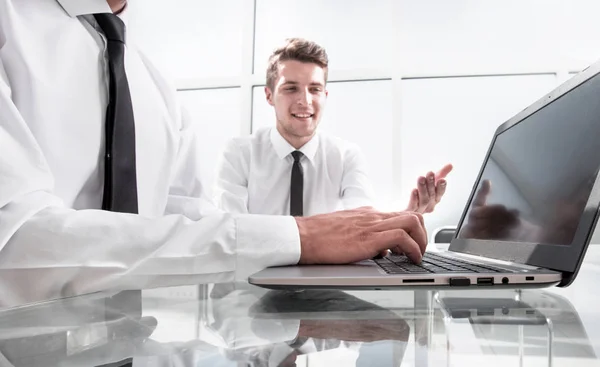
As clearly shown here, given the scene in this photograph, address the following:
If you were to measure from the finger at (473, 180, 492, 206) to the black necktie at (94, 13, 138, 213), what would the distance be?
626 millimetres

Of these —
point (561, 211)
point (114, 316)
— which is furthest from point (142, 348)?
point (561, 211)

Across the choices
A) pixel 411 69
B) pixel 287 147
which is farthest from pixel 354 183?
pixel 411 69

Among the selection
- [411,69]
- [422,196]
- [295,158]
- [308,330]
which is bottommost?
[308,330]

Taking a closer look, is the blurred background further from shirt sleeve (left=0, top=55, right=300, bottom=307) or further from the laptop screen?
shirt sleeve (left=0, top=55, right=300, bottom=307)

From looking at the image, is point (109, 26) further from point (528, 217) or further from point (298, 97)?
point (298, 97)

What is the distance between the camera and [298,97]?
209 cm

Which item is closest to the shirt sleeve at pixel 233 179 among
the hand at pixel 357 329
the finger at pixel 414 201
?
the finger at pixel 414 201

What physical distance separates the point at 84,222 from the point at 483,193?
68 centimetres

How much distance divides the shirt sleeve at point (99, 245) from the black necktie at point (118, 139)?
196 millimetres

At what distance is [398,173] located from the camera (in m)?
2.84

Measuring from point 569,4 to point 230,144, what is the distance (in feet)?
7.22

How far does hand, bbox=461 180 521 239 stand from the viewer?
68cm

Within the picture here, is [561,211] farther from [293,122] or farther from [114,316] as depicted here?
[293,122]

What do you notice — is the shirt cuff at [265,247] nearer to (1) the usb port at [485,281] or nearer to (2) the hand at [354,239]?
(2) the hand at [354,239]
